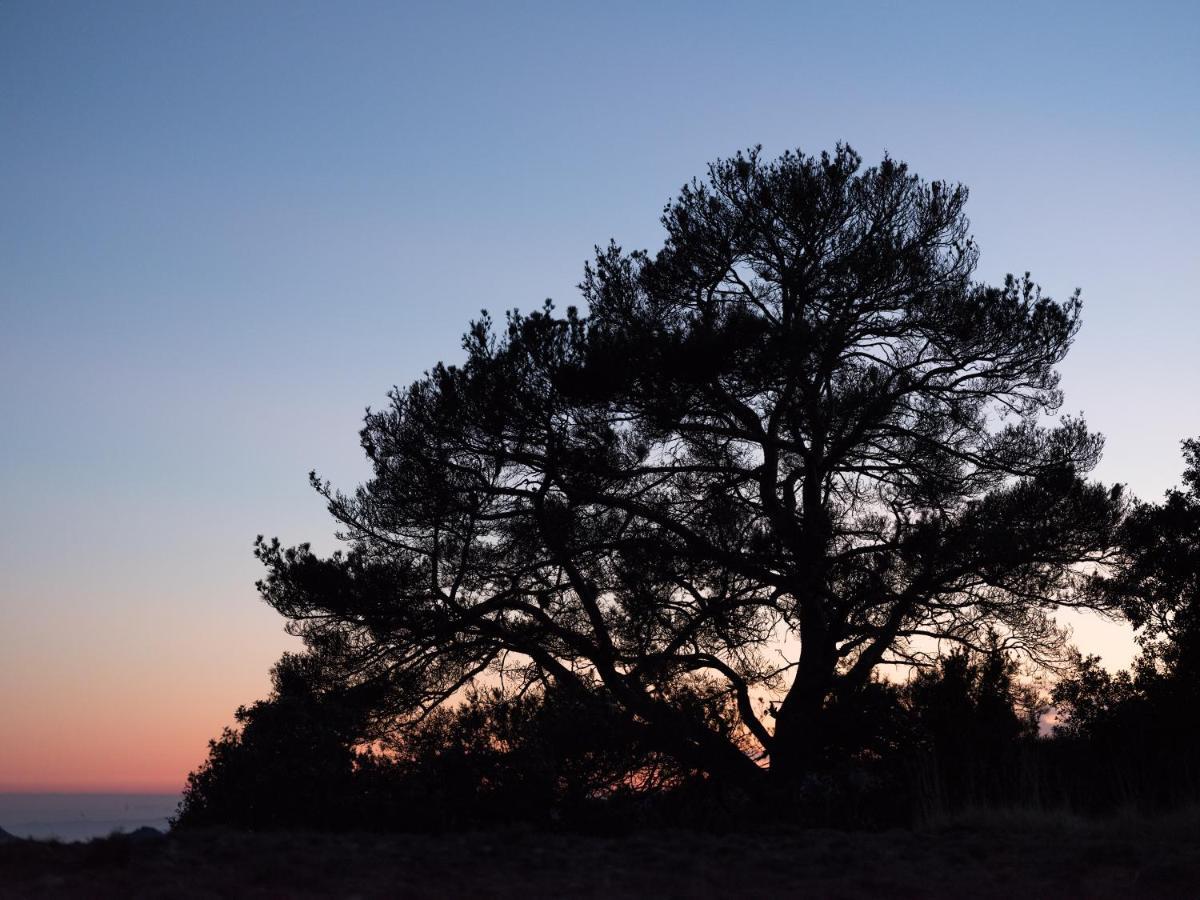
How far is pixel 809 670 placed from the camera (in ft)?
50.2

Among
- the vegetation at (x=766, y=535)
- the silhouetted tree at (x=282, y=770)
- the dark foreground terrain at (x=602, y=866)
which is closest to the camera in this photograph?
the dark foreground terrain at (x=602, y=866)

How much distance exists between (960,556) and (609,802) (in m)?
5.85

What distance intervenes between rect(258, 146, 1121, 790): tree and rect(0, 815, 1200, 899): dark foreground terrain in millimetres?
4995

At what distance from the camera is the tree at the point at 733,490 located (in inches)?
592

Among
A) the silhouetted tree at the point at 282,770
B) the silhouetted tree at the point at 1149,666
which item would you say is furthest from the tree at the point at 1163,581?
the silhouetted tree at the point at 282,770

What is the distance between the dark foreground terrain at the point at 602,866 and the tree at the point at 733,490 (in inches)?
197

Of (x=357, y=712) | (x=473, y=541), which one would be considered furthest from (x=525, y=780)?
(x=473, y=541)

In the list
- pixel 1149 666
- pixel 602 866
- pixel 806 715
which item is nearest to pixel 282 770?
pixel 602 866

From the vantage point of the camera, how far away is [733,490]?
633 inches

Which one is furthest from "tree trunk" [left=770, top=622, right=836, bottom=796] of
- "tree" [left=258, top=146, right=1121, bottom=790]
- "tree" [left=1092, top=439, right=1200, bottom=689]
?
"tree" [left=1092, top=439, right=1200, bottom=689]

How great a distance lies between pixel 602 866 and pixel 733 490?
26.2 ft

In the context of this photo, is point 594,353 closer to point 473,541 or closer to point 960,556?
point 473,541

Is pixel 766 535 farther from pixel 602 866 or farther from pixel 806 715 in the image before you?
pixel 602 866

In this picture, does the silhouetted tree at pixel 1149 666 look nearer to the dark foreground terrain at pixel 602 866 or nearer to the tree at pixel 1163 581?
the tree at pixel 1163 581
